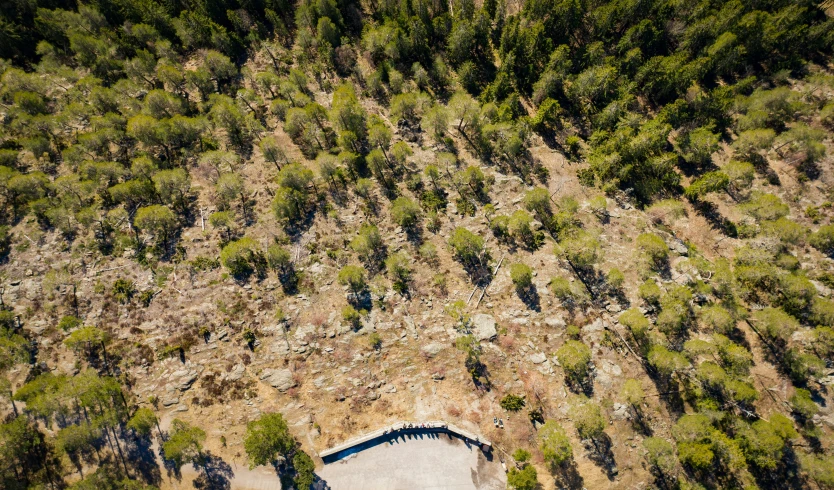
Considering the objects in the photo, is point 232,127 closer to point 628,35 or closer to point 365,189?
point 365,189

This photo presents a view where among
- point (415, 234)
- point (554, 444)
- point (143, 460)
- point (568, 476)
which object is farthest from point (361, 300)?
point (568, 476)

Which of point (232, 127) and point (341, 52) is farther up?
point (341, 52)

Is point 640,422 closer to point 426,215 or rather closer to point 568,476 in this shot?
point 568,476

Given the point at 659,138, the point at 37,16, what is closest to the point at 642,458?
the point at 659,138

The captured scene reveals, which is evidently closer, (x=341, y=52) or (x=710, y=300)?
(x=710, y=300)

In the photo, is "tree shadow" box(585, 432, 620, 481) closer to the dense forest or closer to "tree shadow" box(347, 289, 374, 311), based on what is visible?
the dense forest
